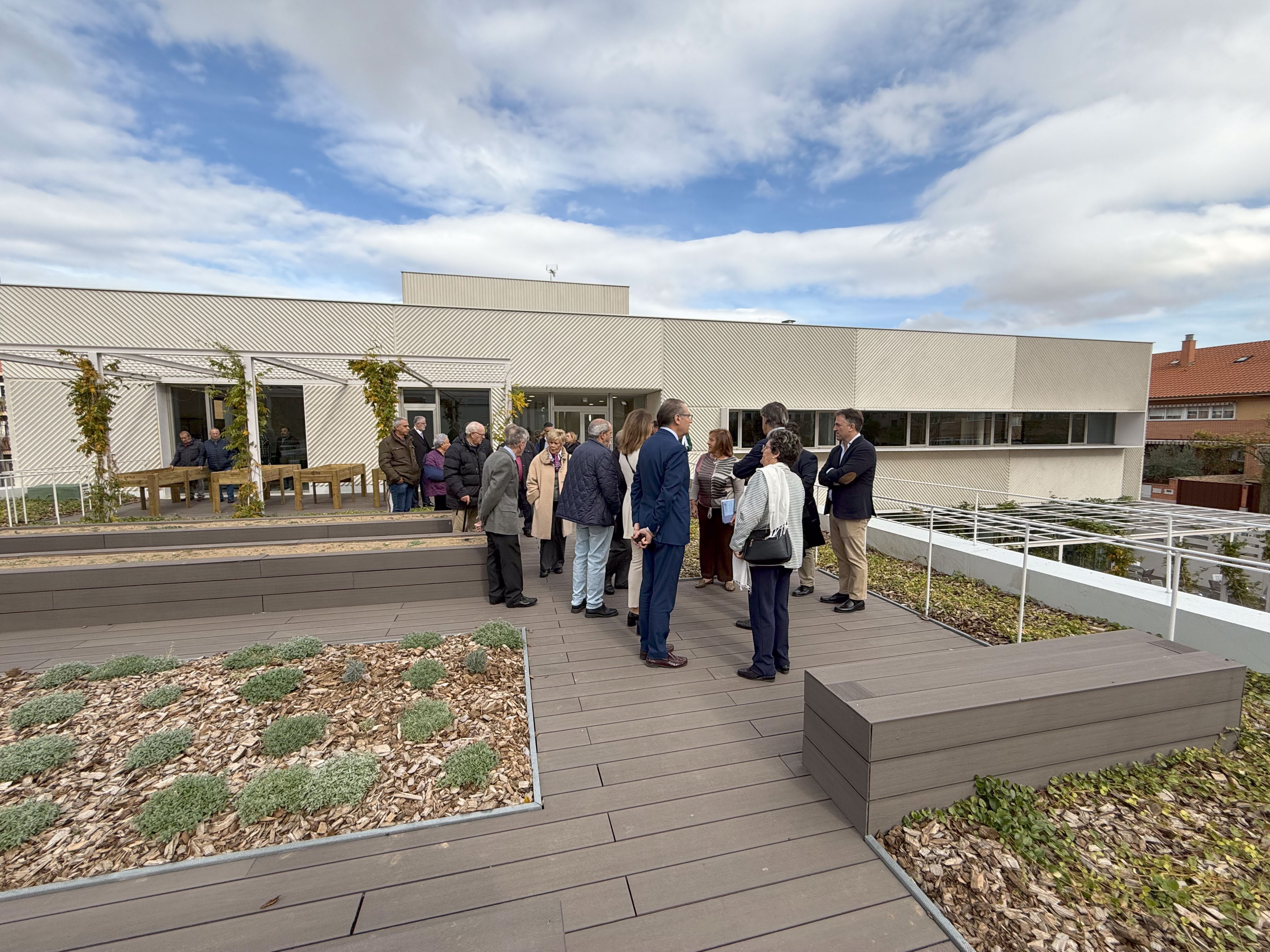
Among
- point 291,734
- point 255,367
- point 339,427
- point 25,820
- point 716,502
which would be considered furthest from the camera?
point 339,427

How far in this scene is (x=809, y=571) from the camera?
230 inches

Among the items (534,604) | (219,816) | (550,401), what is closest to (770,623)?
(534,604)

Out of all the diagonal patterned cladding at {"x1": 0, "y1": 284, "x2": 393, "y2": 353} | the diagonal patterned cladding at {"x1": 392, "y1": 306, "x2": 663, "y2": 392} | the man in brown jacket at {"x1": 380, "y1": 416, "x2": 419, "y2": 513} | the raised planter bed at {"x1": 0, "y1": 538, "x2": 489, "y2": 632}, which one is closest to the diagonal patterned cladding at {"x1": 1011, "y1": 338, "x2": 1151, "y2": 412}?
the diagonal patterned cladding at {"x1": 392, "y1": 306, "x2": 663, "y2": 392}

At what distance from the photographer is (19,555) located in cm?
566

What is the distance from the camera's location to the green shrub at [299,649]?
384 cm

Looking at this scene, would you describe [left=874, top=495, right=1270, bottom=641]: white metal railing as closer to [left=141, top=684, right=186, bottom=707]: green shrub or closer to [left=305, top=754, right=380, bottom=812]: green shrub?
[left=305, top=754, right=380, bottom=812]: green shrub

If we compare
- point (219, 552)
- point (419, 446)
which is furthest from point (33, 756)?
point (419, 446)

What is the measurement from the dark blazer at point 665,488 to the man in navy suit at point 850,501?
170 cm

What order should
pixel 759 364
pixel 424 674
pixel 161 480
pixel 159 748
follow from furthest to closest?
pixel 759 364, pixel 161 480, pixel 424 674, pixel 159 748

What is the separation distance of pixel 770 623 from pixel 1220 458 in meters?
30.9

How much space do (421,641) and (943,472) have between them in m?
17.5

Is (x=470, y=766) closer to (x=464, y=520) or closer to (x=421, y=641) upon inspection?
(x=421, y=641)

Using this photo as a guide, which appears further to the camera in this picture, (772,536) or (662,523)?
(662,523)

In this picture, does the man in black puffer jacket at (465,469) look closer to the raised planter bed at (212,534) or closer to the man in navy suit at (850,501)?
the raised planter bed at (212,534)
